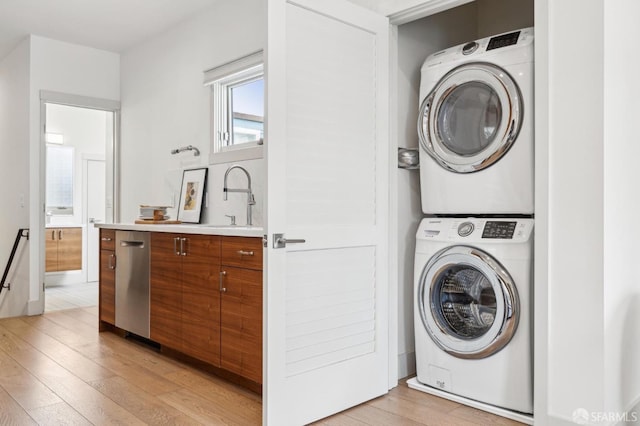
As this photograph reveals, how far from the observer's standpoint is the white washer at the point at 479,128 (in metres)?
2.35

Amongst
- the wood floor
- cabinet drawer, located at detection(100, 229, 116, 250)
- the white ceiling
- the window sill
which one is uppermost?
the white ceiling

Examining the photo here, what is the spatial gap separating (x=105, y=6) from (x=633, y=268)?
417 centimetres

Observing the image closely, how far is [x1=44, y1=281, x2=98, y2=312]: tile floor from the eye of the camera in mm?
5164

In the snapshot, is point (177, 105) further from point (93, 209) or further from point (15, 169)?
point (93, 209)

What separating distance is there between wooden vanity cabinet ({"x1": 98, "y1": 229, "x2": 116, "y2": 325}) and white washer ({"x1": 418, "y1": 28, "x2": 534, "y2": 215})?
2.51 metres

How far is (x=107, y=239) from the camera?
13.0 feet

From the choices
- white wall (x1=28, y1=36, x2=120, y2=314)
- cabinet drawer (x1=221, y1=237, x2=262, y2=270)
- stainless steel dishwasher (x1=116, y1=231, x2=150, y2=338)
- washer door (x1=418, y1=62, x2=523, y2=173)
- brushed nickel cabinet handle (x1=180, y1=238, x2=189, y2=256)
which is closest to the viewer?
washer door (x1=418, y1=62, x2=523, y2=173)

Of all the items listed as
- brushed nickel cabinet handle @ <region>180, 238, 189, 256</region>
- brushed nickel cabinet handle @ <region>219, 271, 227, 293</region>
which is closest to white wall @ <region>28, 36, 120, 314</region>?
brushed nickel cabinet handle @ <region>180, 238, 189, 256</region>

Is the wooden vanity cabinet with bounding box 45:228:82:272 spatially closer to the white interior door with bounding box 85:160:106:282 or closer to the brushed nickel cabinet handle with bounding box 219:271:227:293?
the white interior door with bounding box 85:160:106:282

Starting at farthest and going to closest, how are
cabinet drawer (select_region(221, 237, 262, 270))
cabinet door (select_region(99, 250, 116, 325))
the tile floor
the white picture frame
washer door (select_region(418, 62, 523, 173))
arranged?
the tile floor → the white picture frame → cabinet door (select_region(99, 250, 116, 325)) → cabinet drawer (select_region(221, 237, 262, 270)) → washer door (select_region(418, 62, 523, 173))

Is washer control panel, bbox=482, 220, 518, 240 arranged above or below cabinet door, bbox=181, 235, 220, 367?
above

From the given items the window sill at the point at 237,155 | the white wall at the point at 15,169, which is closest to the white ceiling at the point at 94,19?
the white wall at the point at 15,169

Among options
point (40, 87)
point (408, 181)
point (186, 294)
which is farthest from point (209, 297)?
point (40, 87)

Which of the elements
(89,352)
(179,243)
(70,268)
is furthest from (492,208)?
(70,268)
